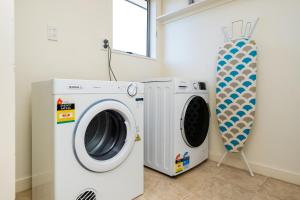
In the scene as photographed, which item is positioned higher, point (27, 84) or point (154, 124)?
point (27, 84)

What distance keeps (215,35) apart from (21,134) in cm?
206

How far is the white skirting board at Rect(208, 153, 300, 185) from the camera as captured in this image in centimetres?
153

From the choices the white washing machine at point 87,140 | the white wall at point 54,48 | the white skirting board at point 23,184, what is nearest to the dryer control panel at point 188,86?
the white washing machine at point 87,140

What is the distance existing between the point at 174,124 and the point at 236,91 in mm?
707

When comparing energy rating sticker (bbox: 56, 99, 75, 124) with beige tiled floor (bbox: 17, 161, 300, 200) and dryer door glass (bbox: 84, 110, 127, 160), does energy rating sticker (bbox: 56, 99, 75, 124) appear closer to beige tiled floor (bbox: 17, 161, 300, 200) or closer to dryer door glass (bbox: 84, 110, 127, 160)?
dryer door glass (bbox: 84, 110, 127, 160)

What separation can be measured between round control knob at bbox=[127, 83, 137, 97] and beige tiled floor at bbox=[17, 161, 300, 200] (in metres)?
0.75

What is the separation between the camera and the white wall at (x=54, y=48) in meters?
1.37

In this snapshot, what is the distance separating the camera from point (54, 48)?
153 cm

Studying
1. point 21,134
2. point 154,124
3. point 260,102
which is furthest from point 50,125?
point 260,102

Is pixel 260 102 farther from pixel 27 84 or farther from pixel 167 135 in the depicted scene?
pixel 27 84

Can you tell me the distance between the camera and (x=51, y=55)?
1.51m

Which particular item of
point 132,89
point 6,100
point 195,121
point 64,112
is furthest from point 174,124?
point 6,100

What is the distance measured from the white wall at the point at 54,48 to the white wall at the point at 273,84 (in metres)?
1.22

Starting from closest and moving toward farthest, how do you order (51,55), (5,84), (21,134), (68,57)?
(5,84)
(21,134)
(51,55)
(68,57)
